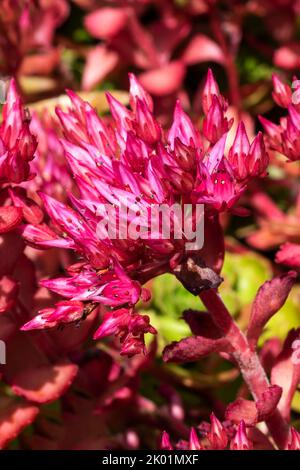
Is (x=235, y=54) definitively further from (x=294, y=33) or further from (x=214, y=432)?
(x=214, y=432)

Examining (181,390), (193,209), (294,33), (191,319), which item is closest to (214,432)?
(191,319)

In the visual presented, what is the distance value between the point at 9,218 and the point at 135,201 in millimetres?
168

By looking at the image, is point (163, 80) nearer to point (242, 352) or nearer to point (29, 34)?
point (29, 34)

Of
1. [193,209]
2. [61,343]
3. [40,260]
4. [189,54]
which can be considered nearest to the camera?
[193,209]

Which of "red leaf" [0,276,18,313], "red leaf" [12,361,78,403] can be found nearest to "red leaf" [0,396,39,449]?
"red leaf" [12,361,78,403]

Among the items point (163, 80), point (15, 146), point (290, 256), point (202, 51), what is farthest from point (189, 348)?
point (202, 51)

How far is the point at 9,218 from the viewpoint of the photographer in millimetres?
927

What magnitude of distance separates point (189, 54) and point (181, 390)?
2.53 feet

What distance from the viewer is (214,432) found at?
94 centimetres

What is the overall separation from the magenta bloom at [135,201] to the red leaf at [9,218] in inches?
1.0

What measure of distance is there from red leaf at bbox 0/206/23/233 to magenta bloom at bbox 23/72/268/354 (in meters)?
0.03

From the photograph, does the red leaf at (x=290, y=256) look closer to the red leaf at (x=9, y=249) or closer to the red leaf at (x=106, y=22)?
the red leaf at (x=9, y=249)

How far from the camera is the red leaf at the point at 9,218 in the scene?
36.4 inches

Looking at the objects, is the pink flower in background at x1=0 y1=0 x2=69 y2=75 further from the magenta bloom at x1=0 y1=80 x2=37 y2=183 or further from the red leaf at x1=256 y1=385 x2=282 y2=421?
the red leaf at x1=256 y1=385 x2=282 y2=421
